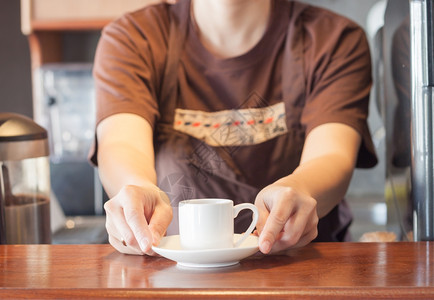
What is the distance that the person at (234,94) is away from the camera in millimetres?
1340

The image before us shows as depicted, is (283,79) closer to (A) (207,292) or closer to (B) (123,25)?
(B) (123,25)

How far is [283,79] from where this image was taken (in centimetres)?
146

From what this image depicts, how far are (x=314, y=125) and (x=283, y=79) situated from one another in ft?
0.58

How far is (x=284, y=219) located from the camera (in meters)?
0.84

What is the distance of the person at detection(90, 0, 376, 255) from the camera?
134cm

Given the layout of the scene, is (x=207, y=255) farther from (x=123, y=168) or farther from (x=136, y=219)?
(x=123, y=168)

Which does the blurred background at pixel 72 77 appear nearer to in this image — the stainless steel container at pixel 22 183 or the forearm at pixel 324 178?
the stainless steel container at pixel 22 183

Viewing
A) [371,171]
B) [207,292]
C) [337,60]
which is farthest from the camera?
[371,171]

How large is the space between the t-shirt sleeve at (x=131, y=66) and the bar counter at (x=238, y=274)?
462mm

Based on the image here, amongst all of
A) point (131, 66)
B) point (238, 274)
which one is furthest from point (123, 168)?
point (238, 274)

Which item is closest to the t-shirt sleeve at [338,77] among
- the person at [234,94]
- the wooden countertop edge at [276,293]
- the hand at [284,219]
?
the person at [234,94]

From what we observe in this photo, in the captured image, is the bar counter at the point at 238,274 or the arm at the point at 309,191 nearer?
the bar counter at the point at 238,274

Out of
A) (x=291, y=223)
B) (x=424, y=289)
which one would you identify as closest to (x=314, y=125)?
(x=291, y=223)

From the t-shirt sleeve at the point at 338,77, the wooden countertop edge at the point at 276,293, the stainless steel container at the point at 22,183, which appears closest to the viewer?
the wooden countertop edge at the point at 276,293
